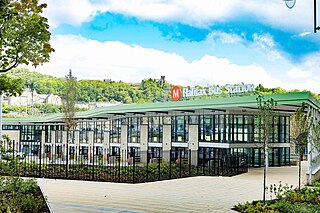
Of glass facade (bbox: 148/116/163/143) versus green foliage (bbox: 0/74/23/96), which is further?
glass facade (bbox: 148/116/163/143)

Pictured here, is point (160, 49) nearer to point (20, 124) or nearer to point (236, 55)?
point (236, 55)

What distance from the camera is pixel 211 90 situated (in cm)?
2875

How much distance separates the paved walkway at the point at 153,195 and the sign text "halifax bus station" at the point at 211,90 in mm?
7402

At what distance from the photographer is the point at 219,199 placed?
1432 cm

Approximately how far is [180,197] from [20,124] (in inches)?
1417

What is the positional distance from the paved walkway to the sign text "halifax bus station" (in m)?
7.40

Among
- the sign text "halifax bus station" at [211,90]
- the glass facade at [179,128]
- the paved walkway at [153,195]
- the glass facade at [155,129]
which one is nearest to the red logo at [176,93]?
the sign text "halifax bus station" at [211,90]

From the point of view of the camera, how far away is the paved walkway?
483 inches

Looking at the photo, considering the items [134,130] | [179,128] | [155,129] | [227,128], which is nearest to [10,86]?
[227,128]

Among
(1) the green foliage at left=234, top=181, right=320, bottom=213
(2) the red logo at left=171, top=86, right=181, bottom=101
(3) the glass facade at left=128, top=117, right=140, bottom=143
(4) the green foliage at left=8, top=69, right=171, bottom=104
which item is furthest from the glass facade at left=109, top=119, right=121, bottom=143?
(4) the green foliage at left=8, top=69, right=171, bottom=104

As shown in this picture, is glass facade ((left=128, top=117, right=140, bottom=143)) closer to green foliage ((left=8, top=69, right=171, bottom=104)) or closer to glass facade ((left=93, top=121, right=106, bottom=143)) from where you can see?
glass facade ((left=93, top=121, right=106, bottom=143))

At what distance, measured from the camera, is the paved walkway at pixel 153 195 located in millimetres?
12273

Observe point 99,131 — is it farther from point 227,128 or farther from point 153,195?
point 153,195

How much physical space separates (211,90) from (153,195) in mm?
14917
